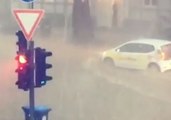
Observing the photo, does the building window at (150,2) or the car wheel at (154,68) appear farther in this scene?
the car wheel at (154,68)

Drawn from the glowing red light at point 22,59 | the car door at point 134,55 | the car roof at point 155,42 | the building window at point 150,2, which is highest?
the building window at point 150,2

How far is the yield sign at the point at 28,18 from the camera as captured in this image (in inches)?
281

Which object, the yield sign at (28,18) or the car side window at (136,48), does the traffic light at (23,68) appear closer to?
the yield sign at (28,18)

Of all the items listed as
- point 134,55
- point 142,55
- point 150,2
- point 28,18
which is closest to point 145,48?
point 142,55

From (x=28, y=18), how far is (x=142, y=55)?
2970mm

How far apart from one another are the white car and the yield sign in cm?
288

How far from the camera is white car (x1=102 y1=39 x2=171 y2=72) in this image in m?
9.62

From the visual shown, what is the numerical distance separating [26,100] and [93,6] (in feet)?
6.23

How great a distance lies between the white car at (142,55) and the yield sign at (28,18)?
2877 millimetres

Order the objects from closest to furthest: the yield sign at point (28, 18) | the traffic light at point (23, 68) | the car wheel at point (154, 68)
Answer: the traffic light at point (23, 68)
the yield sign at point (28, 18)
the car wheel at point (154, 68)

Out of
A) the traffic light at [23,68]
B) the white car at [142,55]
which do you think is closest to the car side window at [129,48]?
the white car at [142,55]

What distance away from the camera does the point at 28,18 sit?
721 centimetres

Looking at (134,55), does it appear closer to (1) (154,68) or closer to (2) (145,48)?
(2) (145,48)

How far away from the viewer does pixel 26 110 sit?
746 cm
